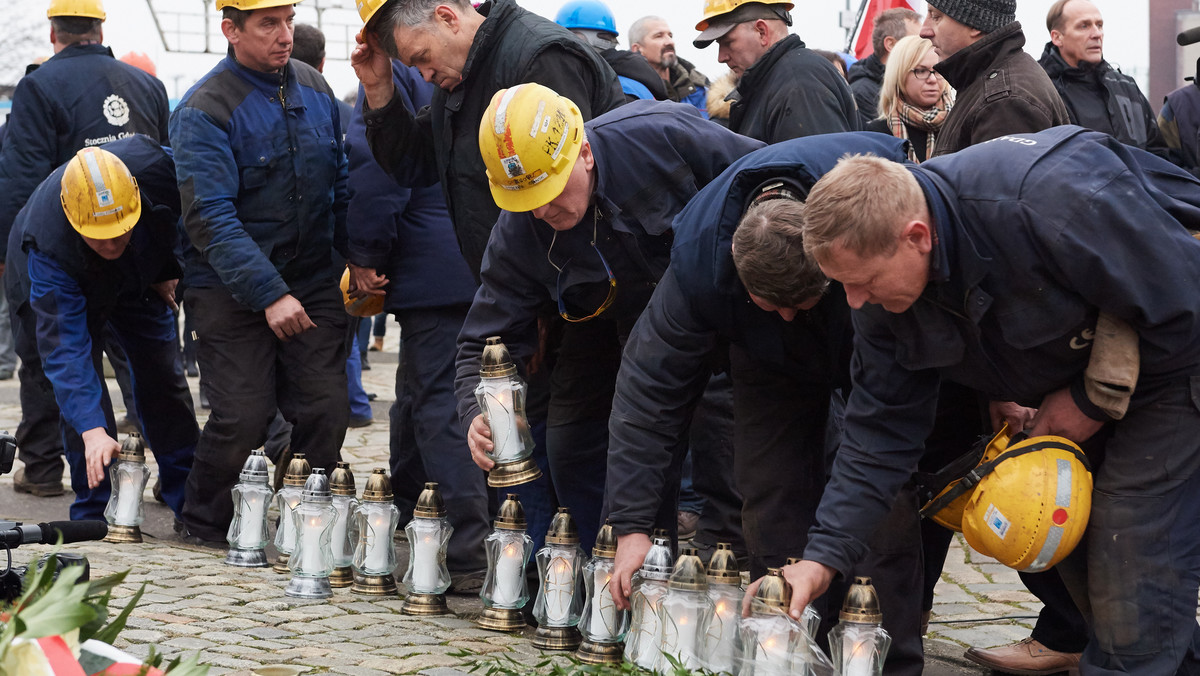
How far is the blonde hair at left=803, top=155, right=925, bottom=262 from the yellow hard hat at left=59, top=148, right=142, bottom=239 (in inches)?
158

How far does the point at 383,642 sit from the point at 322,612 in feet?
1.78

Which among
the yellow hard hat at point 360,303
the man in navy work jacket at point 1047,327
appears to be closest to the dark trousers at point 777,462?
the man in navy work jacket at point 1047,327

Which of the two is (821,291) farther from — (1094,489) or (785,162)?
(1094,489)

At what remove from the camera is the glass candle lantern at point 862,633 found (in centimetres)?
365

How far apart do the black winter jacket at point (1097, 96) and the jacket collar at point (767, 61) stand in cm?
170

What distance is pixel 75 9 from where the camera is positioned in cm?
817

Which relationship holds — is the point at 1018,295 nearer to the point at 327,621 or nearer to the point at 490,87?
the point at 490,87

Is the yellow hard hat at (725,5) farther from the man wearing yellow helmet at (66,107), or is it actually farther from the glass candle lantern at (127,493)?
the man wearing yellow helmet at (66,107)

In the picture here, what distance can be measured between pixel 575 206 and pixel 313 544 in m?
1.89

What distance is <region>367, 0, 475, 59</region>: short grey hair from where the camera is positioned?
17.2ft

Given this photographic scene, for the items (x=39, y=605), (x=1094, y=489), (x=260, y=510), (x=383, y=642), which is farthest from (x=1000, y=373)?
(x=260, y=510)

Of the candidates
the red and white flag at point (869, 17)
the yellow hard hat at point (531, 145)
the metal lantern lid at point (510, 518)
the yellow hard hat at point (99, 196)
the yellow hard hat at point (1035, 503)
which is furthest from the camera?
the red and white flag at point (869, 17)

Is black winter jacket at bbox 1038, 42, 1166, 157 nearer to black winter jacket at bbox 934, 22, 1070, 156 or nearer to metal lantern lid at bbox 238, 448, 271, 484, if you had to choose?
black winter jacket at bbox 934, 22, 1070, 156

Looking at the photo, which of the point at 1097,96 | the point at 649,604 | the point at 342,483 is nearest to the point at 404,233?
the point at 342,483
